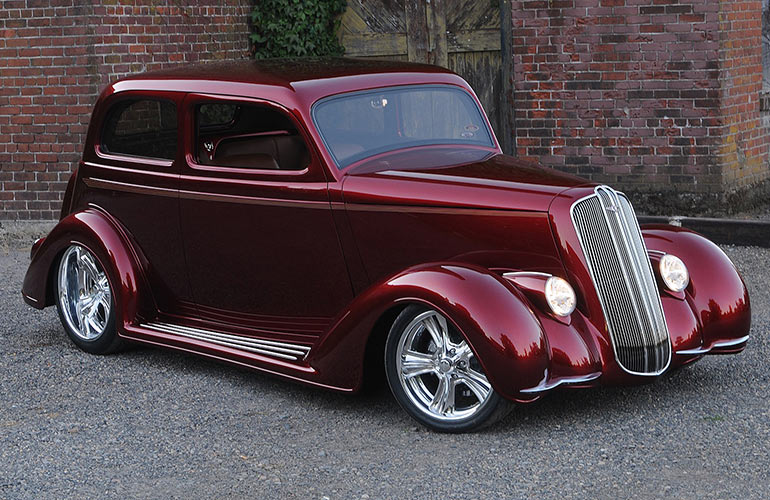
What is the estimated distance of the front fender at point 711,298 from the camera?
209 inches

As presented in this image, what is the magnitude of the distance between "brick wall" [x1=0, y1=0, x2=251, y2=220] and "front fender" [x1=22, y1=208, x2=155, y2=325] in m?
3.77

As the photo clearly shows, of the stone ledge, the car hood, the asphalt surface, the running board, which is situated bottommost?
the stone ledge

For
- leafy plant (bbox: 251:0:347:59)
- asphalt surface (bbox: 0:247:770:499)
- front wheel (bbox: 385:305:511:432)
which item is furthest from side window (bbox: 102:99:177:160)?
leafy plant (bbox: 251:0:347:59)

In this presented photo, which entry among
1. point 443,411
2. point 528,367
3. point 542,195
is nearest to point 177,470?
point 443,411

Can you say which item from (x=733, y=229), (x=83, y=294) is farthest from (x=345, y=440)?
(x=733, y=229)

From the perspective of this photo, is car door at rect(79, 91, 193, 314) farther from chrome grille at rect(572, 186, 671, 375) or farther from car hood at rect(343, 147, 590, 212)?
chrome grille at rect(572, 186, 671, 375)

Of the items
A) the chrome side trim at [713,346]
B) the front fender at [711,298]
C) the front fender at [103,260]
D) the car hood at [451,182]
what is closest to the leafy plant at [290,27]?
the front fender at [103,260]

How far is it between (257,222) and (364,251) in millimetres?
672

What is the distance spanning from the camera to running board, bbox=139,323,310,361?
5.61 meters

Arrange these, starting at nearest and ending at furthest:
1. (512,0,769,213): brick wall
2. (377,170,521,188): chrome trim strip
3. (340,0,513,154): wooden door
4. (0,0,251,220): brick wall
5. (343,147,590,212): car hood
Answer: (343,147,590,212): car hood, (377,170,521,188): chrome trim strip, (512,0,769,213): brick wall, (0,0,251,220): brick wall, (340,0,513,154): wooden door

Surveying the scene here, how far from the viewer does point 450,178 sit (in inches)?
209

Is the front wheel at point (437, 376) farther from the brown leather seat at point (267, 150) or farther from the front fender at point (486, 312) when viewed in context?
the brown leather seat at point (267, 150)

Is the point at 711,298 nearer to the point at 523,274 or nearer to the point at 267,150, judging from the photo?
the point at 523,274

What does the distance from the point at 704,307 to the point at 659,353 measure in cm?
46
